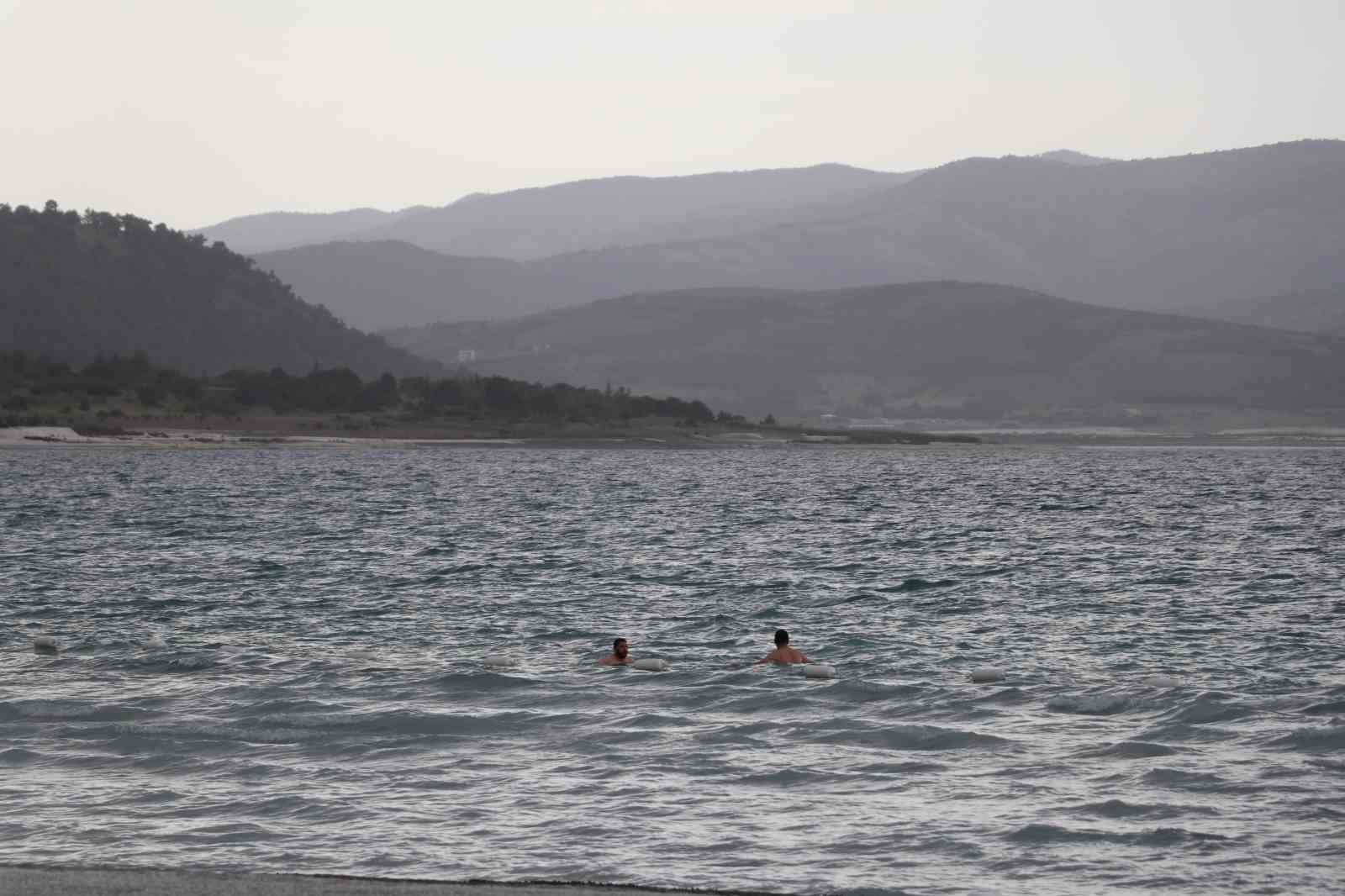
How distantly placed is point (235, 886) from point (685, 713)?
11.2m

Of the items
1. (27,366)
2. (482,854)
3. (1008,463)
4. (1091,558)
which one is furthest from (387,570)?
(27,366)

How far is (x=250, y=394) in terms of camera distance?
172 m

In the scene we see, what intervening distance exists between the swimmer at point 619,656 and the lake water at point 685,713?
41 cm

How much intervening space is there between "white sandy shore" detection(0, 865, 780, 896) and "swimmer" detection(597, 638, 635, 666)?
44.8ft

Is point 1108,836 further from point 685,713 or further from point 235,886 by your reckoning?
point 235,886

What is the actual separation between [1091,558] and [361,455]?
115 metres

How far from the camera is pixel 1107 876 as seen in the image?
1581cm

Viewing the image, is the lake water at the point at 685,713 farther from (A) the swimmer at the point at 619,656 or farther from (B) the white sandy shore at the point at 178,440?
(B) the white sandy shore at the point at 178,440

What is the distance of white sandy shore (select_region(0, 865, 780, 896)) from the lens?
46.0 feet

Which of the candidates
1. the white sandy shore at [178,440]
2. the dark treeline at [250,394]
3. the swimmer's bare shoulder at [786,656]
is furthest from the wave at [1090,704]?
the dark treeline at [250,394]

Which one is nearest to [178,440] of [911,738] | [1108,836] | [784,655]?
[784,655]

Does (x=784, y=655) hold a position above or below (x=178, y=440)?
below

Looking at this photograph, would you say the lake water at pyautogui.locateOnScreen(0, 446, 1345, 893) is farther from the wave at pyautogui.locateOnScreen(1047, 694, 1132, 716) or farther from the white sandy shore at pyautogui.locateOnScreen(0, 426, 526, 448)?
the white sandy shore at pyautogui.locateOnScreen(0, 426, 526, 448)

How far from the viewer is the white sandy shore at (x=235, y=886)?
1401 cm
